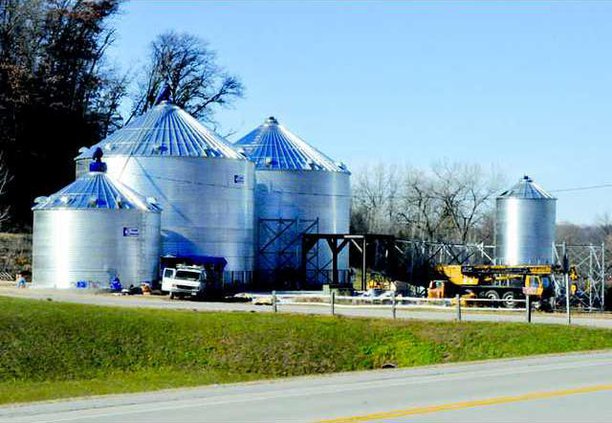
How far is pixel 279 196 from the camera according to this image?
80.0 metres

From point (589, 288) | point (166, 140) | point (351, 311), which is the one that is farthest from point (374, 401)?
point (589, 288)

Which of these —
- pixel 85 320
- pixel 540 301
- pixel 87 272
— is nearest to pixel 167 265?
pixel 87 272

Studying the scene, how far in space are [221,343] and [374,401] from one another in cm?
1782

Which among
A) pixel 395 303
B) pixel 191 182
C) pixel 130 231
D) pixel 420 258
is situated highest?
pixel 191 182

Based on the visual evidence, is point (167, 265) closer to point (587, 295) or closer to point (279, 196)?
point (279, 196)

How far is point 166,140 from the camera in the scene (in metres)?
72.2

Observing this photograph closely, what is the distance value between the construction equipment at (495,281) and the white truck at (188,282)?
14.6 m

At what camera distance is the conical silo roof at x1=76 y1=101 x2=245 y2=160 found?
71.1 metres

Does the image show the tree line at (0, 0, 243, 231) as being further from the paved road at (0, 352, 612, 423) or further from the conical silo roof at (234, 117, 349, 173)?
the paved road at (0, 352, 612, 423)

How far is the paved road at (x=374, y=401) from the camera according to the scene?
62.4ft

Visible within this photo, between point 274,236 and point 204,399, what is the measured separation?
57249mm

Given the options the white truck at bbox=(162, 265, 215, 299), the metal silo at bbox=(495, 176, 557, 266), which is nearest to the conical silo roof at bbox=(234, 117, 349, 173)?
the metal silo at bbox=(495, 176, 557, 266)

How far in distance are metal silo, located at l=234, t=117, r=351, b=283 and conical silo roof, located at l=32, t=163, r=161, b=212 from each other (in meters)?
13.3

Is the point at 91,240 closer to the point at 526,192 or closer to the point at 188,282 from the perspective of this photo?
the point at 188,282
